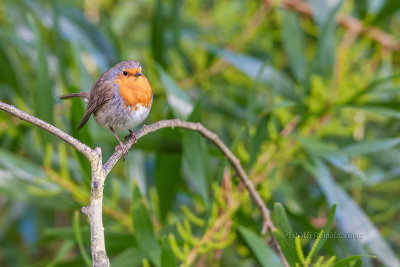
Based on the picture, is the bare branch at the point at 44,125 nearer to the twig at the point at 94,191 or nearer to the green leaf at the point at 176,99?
the twig at the point at 94,191

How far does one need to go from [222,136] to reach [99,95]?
115 cm

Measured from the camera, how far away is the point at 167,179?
6.30ft

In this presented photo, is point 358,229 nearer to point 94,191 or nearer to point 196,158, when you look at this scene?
point 196,158

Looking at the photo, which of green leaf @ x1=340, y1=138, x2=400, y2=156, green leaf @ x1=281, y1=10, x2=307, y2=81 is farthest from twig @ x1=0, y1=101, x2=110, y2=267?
green leaf @ x1=281, y1=10, x2=307, y2=81

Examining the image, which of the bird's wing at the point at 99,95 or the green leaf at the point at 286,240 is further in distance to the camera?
the bird's wing at the point at 99,95

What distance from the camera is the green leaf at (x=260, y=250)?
1510 mm

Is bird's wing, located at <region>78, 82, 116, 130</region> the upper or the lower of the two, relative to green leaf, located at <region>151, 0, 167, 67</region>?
lower

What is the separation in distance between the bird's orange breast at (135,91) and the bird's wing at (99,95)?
4cm

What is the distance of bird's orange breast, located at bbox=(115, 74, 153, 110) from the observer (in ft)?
4.82

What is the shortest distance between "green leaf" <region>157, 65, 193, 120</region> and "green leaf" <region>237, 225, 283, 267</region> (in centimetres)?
42

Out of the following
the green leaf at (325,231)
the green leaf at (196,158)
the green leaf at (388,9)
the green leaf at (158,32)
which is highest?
the green leaf at (158,32)

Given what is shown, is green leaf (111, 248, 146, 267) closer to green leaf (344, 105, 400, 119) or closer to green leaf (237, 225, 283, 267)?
green leaf (237, 225, 283, 267)

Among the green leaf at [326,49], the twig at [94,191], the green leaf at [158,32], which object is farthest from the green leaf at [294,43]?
the twig at [94,191]

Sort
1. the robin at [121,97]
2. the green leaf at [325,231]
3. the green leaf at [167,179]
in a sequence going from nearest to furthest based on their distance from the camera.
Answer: the green leaf at [325,231] < the robin at [121,97] < the green leaf at [167,179]
